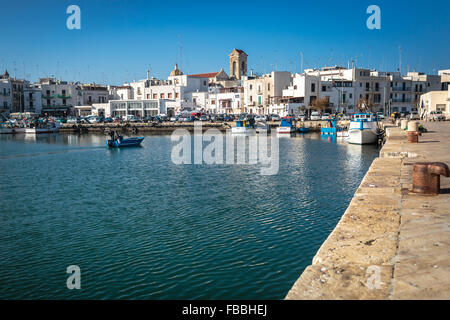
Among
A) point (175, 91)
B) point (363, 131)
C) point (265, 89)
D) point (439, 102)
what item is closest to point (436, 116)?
point (439, 102)

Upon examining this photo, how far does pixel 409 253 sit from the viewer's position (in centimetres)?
630

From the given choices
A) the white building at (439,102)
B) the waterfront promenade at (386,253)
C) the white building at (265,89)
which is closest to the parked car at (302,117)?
the white building at (265,89)

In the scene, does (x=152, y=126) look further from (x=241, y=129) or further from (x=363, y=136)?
(x=363, y=136)

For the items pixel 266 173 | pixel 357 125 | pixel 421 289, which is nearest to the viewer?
pixel 421 289

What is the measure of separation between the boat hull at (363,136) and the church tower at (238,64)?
7703 centimetres

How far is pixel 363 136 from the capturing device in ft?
134

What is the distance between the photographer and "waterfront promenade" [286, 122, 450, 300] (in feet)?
17.2

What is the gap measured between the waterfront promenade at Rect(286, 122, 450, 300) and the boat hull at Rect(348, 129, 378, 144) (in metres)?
31.3

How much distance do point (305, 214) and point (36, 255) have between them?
8.62m

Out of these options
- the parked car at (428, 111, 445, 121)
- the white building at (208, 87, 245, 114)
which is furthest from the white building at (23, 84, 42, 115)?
the parked car at (428, 111, 445, 121)

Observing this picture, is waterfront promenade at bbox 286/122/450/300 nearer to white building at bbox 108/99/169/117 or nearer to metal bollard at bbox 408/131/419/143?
metal bollard at bbox 408/131/419/143

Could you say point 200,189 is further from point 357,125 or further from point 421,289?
point 357,125
